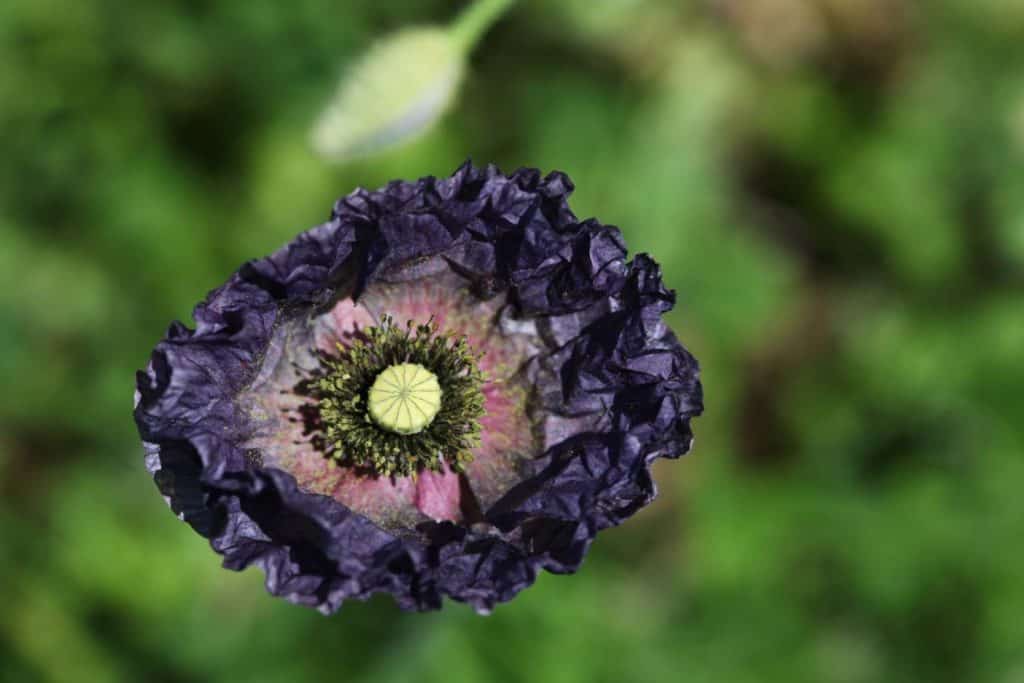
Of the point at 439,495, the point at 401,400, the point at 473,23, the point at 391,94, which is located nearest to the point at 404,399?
the point at 401,400

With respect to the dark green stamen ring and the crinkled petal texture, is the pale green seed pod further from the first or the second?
the dark green stamen ring

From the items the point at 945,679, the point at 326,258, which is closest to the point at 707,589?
the point at 945,679

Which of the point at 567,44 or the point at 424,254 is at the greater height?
the point at 567,44

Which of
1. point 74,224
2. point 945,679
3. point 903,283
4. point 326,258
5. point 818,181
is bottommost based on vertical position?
point 326,258

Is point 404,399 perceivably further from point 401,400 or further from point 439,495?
point 439,495

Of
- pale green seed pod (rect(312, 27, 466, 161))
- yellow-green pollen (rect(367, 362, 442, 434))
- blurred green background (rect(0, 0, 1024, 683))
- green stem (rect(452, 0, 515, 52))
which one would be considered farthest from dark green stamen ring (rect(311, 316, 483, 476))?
blurred green background (rect(0, 0, 1024, 683))

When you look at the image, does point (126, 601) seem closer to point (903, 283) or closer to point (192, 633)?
point (192, 633)
